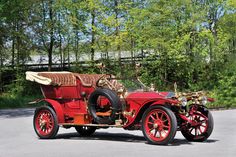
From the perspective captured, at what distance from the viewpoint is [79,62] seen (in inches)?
1535

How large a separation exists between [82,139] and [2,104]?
1632 centimetres

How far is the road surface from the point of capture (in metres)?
10.3

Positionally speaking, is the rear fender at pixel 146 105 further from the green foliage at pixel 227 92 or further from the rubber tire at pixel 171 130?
the green foliage at pixel 227 92

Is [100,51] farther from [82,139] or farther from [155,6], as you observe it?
[82,139]

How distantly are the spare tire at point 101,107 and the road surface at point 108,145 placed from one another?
0.53m

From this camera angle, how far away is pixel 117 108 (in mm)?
12094

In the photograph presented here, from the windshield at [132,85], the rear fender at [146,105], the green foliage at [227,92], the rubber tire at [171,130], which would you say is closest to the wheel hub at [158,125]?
the rubber tire at [171,130]

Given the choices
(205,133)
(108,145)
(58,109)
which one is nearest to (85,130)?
(58,109)

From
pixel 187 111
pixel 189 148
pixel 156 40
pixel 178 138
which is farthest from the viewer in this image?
pixel 156 40

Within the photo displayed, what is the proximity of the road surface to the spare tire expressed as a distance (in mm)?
532

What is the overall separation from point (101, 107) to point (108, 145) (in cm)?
127

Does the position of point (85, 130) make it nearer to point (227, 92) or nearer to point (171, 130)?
point (171, 130)

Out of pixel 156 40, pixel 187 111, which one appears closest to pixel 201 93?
pixel 187 111

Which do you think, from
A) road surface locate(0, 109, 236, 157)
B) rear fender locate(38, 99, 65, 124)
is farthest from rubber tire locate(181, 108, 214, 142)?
rear fender locate(38, 99, 65, 124)
